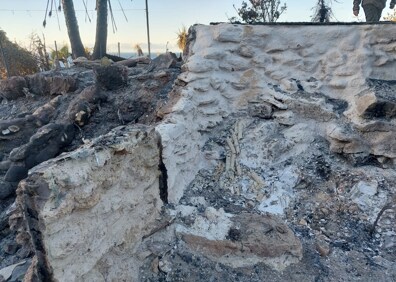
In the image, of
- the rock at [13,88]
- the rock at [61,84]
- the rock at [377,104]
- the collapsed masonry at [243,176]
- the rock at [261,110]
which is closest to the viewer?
the collapsed masonry at [243,176]

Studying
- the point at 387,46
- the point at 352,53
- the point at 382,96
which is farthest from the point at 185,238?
the point at 387,46

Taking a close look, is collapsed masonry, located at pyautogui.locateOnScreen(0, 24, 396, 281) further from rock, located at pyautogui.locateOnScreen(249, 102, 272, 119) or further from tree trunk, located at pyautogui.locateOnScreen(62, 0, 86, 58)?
tree trunk, located at pyautogui.locateOnScreen(62, 0, 86, 58)

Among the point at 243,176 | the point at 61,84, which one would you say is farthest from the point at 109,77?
the point at 243,176

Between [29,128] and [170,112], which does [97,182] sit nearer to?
[170,112]

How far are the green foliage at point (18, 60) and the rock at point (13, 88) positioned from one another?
4.33m

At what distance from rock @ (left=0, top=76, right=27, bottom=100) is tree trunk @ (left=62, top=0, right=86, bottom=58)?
2852 millimetres

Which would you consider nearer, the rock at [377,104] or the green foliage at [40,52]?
the rock at [377,104]

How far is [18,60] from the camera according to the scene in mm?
8469

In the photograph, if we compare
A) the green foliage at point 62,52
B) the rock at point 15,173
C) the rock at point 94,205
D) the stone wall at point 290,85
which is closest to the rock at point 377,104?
the stone wall at point 290,85

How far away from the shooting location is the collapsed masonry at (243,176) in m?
1.74

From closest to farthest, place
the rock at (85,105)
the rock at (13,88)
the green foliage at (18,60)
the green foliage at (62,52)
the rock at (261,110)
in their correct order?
the rock at (261,110) < the rock at (85,105) < the rock at (13,88) < the green foliage at (62,52) < the green foliage at (18,60)

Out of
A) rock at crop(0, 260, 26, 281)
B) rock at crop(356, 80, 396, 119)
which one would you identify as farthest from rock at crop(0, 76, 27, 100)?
rock at crop(356, 80, 396, 119)

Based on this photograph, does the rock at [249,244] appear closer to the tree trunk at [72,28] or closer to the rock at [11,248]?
the rock at [11,248]

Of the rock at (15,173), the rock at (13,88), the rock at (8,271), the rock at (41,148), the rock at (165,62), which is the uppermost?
the rock at (165,62)
